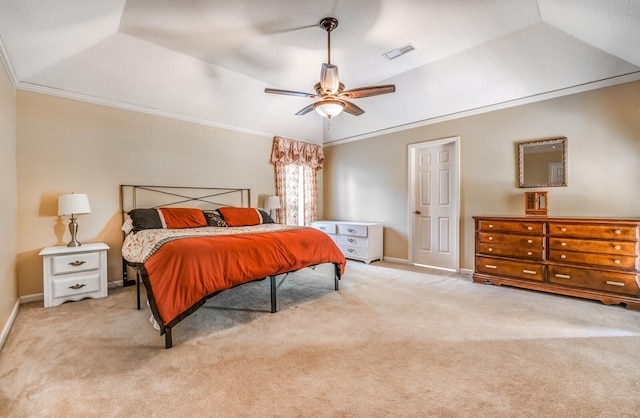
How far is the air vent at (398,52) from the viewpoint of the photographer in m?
3.50

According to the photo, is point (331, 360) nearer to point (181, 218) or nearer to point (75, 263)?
point (181, 218)

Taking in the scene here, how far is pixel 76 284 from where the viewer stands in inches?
126

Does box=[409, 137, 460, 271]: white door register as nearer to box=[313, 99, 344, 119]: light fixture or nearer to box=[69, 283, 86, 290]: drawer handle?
box=[313, 99, 344, 119]: light fixture

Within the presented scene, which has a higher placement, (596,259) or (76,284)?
(596,259)

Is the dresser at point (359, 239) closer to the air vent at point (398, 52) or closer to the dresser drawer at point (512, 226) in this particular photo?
the dresser drawer at point (512, 226)

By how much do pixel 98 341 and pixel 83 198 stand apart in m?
1.88

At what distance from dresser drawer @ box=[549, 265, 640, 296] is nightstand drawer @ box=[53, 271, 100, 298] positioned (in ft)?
17.3

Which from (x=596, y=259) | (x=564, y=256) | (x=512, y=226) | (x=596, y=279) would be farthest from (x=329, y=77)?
(x=596, y=279)

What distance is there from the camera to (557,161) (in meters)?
3.70

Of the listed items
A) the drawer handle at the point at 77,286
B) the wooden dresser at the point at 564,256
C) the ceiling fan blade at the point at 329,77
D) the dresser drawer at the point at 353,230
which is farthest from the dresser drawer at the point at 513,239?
the drawer handle at the point at 77,286

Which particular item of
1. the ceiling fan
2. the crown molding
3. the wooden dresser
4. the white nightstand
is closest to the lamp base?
the white nightstand

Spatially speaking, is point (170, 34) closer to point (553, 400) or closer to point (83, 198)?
point (83, 198)

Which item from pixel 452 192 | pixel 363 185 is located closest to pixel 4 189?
pixel 363 185

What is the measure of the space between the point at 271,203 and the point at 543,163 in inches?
162
